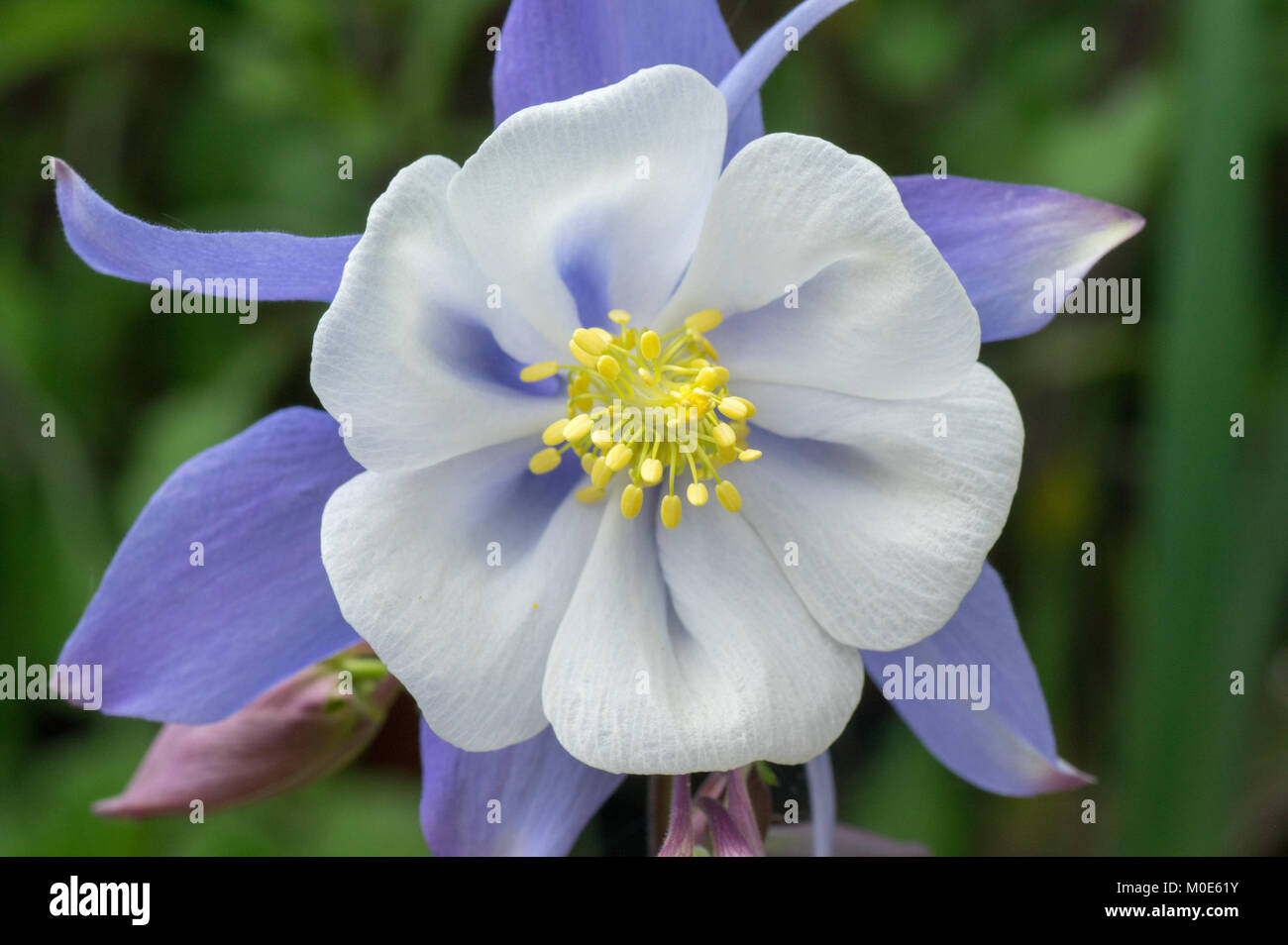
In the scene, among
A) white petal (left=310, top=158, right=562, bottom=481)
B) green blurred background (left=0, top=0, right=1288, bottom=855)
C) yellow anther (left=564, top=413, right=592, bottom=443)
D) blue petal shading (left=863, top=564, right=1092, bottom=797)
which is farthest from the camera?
green blurred background (left=0, top=0, right=1288, bottom=855)

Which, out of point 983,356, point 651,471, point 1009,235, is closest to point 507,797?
point 651,471

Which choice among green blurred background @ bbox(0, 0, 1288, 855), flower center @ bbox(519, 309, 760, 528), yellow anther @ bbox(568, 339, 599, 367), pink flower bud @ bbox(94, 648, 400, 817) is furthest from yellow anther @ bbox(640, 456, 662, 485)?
green blurred background @ bbox(0, 0, 1288, 855)

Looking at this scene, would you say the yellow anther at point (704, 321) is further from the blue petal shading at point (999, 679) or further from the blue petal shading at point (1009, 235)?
the blue petal shading at point (999, 679)

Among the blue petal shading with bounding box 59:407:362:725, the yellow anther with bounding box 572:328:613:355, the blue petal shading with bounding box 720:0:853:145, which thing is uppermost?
the blue petal shading with bounding box 720:0:853:145

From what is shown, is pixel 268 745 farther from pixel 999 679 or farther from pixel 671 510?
pixel 999 679

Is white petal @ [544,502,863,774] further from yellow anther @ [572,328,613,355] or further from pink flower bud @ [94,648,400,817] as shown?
pink flower bud @ [94,648,400,817]
